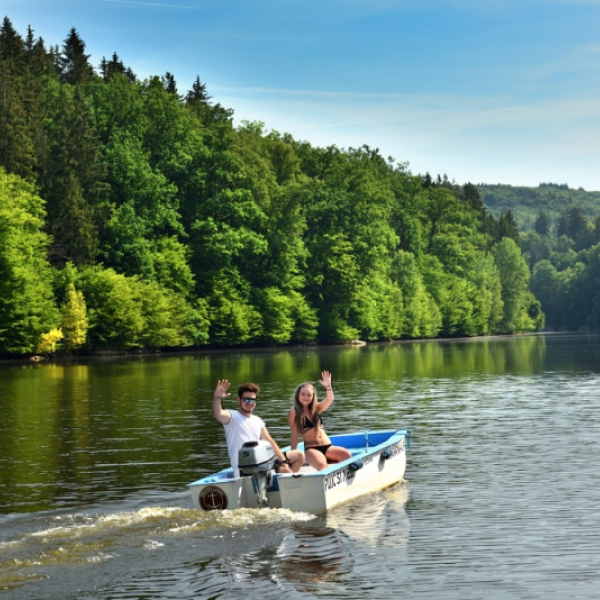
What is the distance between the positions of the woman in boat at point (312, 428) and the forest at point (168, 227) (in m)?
53.5

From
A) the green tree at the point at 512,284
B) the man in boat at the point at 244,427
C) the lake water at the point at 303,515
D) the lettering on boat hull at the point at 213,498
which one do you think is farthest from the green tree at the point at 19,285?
the green tree at the point at 512,284

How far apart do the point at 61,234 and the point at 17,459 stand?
196 ft

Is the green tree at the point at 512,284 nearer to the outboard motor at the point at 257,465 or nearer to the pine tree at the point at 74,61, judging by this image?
the pine tree at the point at 74,61

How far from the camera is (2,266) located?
232 ft

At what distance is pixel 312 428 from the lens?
757 inches

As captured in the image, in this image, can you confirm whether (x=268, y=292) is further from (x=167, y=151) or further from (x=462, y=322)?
(x=462, y=322)

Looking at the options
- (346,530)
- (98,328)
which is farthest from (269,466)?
(98,328)

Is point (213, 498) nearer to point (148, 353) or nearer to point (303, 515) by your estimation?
point (303, 515)

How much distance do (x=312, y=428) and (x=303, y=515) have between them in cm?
215

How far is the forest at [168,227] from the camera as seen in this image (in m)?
78.0

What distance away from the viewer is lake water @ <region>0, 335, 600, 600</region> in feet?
43.9

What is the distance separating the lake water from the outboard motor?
38 cm

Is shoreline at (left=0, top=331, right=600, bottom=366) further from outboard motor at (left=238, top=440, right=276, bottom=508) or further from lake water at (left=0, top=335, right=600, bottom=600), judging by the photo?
outboard motor at (left=238, top=440, right=276, bottom=508)

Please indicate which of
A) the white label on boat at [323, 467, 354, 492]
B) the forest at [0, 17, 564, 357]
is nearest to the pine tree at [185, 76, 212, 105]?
the forest at [0, 17, 564, 357]
